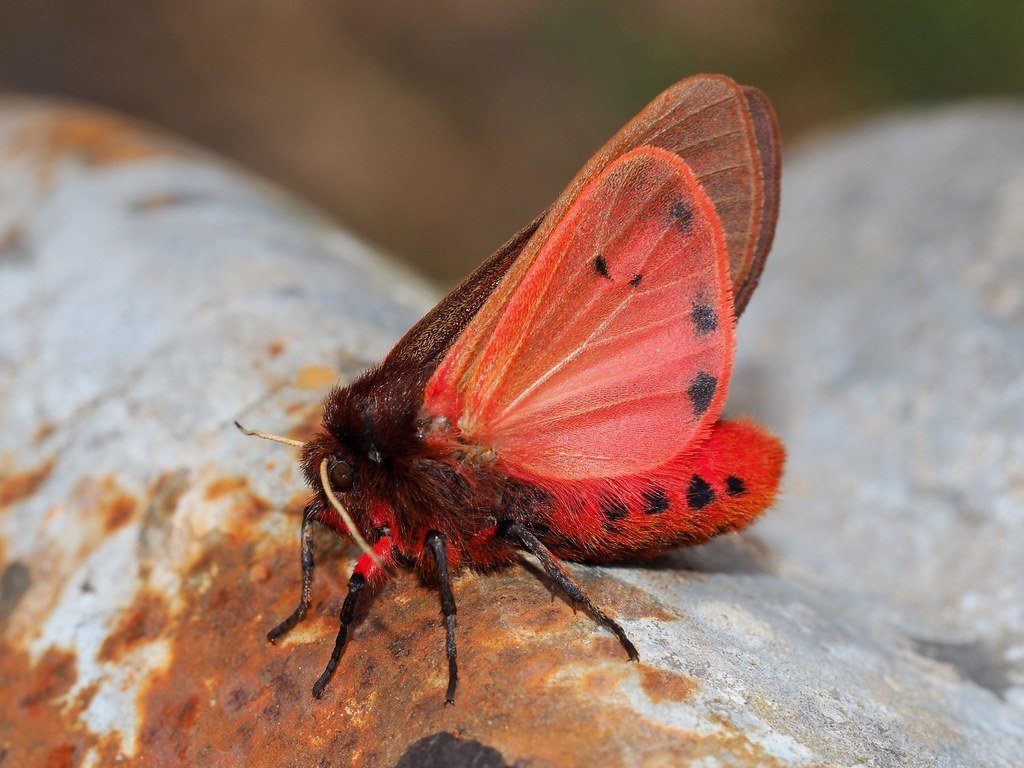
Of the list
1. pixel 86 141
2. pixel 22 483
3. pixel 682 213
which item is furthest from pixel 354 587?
pixel 86 141

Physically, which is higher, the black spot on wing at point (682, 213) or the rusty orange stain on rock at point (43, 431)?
the black spot on wing at point (682, 213)

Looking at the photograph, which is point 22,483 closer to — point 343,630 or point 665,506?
point 343,630

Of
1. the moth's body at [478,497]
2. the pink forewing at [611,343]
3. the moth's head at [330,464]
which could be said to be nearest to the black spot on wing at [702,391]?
the pink forewing at [611,343]

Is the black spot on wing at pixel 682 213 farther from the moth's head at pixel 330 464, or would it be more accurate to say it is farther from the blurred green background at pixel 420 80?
the blurred green background at pixel 420 80

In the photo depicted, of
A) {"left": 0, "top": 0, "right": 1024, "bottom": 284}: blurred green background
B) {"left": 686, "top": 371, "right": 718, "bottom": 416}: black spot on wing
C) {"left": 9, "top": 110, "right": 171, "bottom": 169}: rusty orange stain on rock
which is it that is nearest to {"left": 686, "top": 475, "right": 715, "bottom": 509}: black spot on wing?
{"left": 686, "top": 371, "right": 718, "bottom": 416}: black spot on wing

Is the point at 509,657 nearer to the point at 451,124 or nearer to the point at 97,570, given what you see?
the point at 97,570

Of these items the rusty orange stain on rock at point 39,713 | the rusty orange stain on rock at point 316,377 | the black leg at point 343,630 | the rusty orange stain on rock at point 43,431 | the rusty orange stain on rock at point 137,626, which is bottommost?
the rusty orange stain on rock at point 39,713

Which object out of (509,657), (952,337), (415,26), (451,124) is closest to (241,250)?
(509,657)
